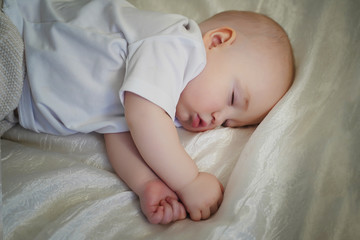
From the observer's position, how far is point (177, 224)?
0.78 meters

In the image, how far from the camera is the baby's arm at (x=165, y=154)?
825mm

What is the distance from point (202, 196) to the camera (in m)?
0.81

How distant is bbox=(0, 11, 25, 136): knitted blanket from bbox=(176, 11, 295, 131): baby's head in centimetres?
42

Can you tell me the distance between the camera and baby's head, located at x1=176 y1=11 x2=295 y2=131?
959mm

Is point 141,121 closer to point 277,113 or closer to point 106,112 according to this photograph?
point 106,112

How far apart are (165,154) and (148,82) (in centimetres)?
17

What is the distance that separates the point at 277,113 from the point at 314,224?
0.29 m

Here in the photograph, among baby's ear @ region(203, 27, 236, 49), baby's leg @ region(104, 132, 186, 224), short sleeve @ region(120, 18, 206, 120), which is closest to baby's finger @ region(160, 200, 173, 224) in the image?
baby's leg @ region(104, 132, 186, 224)

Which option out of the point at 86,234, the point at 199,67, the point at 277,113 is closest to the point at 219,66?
the point at 199,67

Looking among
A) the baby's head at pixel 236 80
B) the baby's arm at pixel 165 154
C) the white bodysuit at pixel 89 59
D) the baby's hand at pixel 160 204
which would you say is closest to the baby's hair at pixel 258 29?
the baby's head at pixel 236 80

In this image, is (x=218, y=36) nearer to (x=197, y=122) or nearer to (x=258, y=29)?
(x=258, y=29)

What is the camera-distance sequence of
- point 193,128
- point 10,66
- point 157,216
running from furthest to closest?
point 193,128 < point 10,66 < point 157,216

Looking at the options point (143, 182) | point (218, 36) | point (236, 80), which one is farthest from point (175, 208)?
point (218, 36)

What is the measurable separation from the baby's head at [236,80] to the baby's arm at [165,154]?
0.15 m
